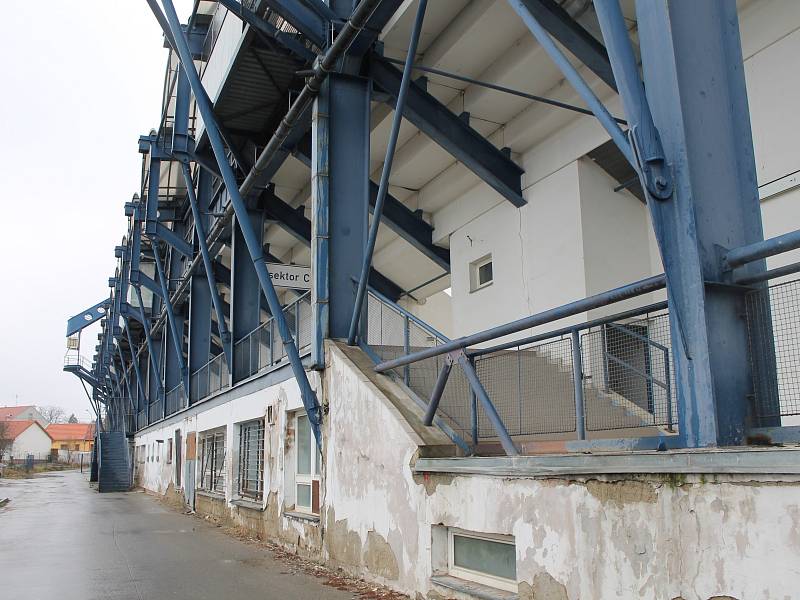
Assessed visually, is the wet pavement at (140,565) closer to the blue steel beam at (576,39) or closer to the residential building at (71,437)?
the blue steel beam at (576,39)

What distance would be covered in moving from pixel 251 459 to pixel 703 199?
39.4ft

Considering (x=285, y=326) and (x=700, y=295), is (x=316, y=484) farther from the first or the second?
(x=700, y=295)

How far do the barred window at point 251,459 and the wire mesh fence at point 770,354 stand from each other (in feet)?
33.6

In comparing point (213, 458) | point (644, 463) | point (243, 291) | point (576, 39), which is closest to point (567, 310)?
point (644, 463)

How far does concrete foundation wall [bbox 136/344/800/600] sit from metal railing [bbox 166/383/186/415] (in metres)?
16.3

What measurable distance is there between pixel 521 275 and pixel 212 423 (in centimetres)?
918

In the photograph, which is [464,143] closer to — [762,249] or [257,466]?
[257,466]

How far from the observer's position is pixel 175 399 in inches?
1112

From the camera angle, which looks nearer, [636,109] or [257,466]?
[636,109]

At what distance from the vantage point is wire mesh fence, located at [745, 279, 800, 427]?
450 centimetres

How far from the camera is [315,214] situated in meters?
11.0

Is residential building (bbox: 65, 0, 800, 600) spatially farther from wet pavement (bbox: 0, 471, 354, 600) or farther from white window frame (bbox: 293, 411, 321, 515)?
wet pavement (bbox: 0, 471, 354, 600)

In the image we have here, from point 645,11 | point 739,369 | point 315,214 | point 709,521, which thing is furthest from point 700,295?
point 315,214

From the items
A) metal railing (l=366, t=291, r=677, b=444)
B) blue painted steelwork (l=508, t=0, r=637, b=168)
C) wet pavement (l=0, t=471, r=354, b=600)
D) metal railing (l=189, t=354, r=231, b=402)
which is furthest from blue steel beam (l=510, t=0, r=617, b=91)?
metal railing (l=189, t=354, r=231, b=402)
